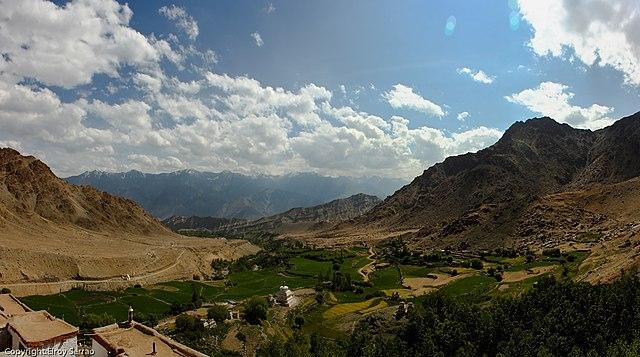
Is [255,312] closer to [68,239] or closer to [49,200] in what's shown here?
[68,239]

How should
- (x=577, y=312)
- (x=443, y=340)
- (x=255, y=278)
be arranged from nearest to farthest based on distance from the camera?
(x=577, y=312)
(x=443, y=340)
(x=255, y=278)

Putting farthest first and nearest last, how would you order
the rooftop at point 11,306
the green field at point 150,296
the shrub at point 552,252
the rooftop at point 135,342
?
the shrub at point 552,252
the green field at point 150,296
the rooftop at point 11,306
the rooftop at point 135,342

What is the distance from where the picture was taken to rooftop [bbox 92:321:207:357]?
23.1m

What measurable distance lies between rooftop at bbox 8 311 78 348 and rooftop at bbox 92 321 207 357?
1453mm

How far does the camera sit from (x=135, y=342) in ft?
82.8

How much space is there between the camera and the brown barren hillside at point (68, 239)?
96.7 metres

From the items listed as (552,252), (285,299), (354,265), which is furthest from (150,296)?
(552,252)

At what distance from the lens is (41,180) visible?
17288 centimetres

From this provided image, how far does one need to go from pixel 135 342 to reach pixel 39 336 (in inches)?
179

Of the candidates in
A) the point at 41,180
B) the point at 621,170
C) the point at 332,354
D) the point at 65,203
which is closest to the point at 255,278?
the point at 332,354

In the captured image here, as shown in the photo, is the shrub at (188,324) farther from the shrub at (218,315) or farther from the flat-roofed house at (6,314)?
the flat-roofed house at (6,314)

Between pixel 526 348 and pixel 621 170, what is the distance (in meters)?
171

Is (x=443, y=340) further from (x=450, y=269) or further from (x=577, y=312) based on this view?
(x=450, y=269)

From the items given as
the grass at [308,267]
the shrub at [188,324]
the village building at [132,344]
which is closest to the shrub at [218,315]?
the shrub at [188,324]
